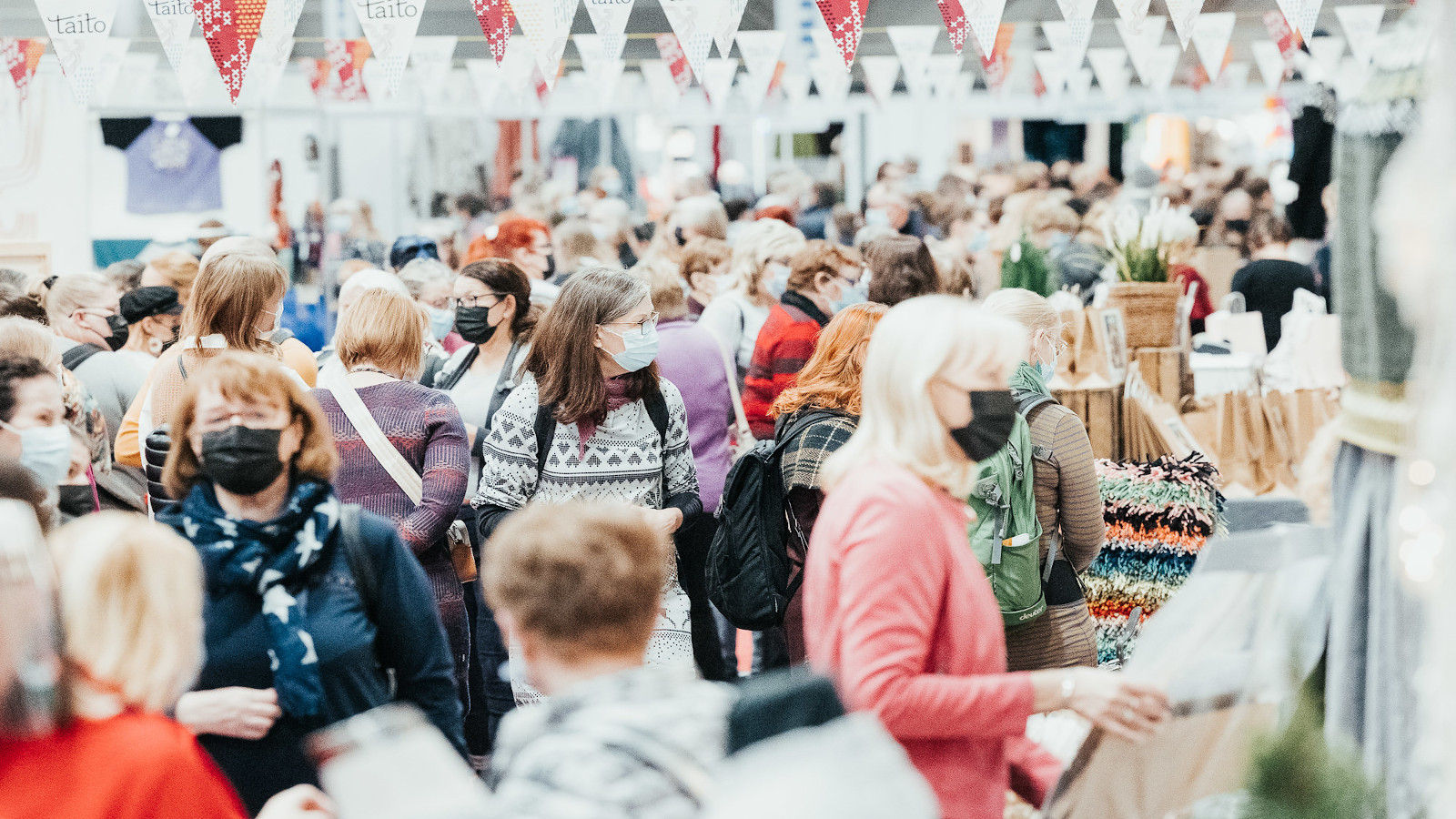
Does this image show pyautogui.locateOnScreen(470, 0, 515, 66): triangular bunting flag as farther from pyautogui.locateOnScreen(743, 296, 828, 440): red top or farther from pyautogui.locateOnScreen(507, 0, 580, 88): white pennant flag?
pyautogui.locateOnScreen(743, 296, 828, 440): red top

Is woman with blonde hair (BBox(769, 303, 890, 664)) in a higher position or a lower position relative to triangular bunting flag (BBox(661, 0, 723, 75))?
lower

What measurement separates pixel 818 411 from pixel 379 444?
1180 millimetres

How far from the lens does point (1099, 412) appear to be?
18.5 feet

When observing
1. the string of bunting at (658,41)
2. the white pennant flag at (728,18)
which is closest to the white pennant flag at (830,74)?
the string of bunting at (658,41)

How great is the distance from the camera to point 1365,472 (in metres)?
1.88

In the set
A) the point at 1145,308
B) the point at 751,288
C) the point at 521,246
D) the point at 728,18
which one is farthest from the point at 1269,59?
the point at 521,246

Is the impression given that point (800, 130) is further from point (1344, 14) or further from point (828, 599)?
point (828, 599)

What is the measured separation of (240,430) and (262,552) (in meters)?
0.23

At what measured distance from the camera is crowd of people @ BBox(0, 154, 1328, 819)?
6.11ft

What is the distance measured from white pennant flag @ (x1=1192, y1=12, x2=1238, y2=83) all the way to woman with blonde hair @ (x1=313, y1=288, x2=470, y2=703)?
6707 mm

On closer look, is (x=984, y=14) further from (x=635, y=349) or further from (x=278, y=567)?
(x=278, y=567)

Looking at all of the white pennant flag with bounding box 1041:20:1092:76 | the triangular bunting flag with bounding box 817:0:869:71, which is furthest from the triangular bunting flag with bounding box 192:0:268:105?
the white pennant flag with bounding box 1041:20:1092:76

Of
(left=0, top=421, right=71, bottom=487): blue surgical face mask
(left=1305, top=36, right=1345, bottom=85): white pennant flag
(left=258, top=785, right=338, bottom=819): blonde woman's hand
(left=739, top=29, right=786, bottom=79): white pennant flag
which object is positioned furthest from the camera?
(left=1305, top=36, right=1345, bottom=85): white pennant flag

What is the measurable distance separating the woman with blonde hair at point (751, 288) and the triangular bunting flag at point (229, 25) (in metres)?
2.26
